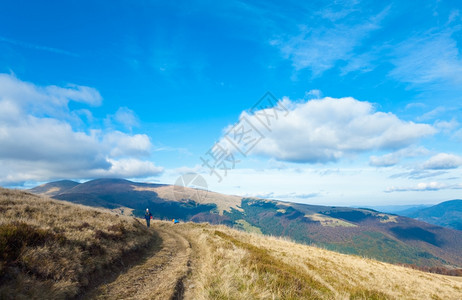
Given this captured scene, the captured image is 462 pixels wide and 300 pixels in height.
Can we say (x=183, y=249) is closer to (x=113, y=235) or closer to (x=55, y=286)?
(x=113, y=235)

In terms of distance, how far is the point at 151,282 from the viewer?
991 cm

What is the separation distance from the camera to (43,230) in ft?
34.2

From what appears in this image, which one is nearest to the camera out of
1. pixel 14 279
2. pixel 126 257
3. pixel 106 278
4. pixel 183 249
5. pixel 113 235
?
pixel 14 279

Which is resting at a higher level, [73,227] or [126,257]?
[73,227]

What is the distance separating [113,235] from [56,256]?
584 centimetres

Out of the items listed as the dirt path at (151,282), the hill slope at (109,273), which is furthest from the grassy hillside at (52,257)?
the dirt path at (151,282)

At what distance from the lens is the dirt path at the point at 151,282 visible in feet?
27.8

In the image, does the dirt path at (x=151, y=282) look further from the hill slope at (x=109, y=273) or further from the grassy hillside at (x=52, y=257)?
the grassy hillside at (x=52, y=257)

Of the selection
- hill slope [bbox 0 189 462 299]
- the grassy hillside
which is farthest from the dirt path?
the grassy hillside

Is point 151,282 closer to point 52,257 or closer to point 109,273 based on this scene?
point 109,273

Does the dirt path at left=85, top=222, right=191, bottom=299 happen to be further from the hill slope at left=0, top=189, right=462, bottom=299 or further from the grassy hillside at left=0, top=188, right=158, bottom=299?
the grassy hillside at left=0, top=188, right=158, bottom=299

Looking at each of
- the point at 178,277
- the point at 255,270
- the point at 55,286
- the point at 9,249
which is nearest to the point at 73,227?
the point at 9,249

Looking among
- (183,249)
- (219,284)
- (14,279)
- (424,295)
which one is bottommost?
(424,295)

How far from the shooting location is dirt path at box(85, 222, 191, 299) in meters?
8.47
